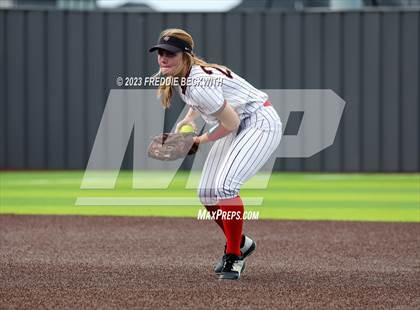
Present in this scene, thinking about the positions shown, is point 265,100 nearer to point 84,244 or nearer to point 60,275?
point 60,275

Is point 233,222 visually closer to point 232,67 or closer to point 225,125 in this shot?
point 225,125

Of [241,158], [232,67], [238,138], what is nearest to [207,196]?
[241,158]

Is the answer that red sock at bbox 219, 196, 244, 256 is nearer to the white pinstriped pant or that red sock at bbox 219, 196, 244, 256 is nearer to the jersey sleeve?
the white pinstriped pant

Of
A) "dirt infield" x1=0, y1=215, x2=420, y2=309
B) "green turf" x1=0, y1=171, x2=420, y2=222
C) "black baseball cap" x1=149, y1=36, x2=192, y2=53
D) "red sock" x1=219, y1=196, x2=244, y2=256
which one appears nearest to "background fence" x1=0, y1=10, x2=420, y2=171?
"green turf" x1=0, y1=171, x2=420, y2=222

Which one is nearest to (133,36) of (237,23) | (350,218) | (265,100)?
(237,23)

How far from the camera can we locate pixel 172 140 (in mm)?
7168

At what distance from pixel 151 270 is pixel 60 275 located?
2.45 ft

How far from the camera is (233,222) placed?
23.4 ft

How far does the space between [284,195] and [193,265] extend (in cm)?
682

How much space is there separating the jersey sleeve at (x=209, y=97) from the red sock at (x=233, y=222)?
0.77m

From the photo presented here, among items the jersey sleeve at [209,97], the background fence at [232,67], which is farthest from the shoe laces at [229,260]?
the background fence at [232,67]

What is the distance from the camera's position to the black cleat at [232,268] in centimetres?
702

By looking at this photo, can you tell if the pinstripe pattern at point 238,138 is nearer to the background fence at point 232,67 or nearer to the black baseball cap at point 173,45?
the black baseball cap at point 173,45

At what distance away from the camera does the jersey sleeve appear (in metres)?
6.70
